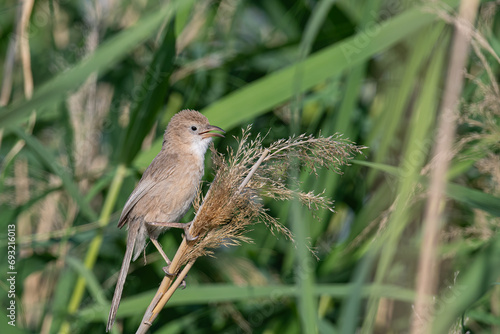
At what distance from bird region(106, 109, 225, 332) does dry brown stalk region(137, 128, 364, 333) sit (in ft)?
2.30

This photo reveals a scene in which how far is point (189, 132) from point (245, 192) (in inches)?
31.6

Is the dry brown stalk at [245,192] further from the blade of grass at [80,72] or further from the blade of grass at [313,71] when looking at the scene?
the blade of grass at [313,71]

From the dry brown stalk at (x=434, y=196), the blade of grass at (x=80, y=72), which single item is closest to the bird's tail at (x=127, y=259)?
the blade of grass at (x=80, y=72)

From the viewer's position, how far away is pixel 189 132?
2.33 m

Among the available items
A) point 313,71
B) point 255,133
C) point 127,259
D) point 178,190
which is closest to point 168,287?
point 127,259

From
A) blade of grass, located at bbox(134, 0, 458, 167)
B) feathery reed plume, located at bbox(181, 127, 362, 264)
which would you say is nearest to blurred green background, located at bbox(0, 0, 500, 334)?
blade of grass, located at bbox(134, 0, 458, 167)

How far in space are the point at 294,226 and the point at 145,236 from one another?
1013 mm

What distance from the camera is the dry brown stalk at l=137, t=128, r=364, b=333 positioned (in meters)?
1.57

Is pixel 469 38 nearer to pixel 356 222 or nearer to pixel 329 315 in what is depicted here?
pixel 356 222

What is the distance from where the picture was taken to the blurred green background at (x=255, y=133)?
96.1 inches

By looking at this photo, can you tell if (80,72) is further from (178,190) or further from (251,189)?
(251,189)

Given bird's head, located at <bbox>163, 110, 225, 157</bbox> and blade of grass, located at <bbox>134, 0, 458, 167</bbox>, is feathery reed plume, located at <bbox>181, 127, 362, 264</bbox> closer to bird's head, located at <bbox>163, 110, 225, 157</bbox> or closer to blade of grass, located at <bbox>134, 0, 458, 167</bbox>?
bird's head, located at <bbox>163, 110, 225, 157</bbox>

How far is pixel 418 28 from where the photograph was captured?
2570mm

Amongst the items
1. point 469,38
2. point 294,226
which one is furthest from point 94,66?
point 469,38
